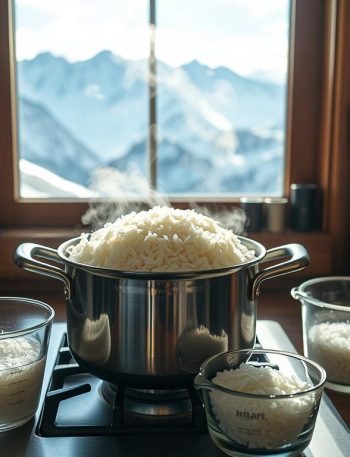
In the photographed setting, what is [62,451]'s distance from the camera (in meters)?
0.77

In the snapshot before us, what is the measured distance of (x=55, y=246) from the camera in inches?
58.3

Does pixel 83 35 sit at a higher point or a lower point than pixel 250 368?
higher

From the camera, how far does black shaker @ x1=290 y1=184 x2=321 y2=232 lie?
152 centimetres

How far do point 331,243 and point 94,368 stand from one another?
2.67 ft

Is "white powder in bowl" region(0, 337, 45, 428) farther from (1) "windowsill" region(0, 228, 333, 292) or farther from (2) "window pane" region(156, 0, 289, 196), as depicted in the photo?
(2) "window pane" region(156, 0, 289, 196)

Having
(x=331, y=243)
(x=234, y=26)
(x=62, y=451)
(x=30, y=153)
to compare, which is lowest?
(x=62, y=451)

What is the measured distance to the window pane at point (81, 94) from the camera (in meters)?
1.55

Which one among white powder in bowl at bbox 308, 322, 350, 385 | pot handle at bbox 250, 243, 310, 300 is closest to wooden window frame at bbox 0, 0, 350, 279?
white powder in bowl at bbox 308, 322, 350, 385

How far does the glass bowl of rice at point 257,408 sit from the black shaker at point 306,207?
0.76 metres

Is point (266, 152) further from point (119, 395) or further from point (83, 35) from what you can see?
point (119, 395)

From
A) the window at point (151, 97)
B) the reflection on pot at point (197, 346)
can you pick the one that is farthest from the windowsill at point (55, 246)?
the reflection on pot at point (197, 346)

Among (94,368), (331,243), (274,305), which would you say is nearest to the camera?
(94,368)

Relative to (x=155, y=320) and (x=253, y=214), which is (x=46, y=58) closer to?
(x=253, y=214)

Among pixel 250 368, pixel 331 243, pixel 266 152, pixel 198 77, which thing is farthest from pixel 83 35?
pixel 250 368
